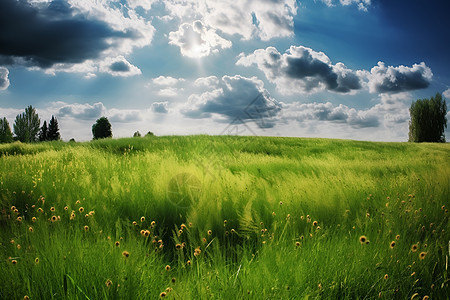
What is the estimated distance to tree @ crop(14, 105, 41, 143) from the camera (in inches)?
2195

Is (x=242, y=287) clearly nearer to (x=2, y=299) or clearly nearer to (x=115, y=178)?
(x=2, y=299)

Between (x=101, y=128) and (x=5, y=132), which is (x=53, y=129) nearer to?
(x=5, y=132)

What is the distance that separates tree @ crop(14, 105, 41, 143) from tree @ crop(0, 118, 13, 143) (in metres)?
2.63

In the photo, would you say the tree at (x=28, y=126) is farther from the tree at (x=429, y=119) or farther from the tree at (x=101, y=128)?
the tree at (x=429, y=119)

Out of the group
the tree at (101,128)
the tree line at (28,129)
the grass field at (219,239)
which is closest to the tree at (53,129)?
the tree line at (28,129)

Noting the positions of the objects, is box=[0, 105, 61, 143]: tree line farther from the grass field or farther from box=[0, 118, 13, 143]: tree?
the grass field

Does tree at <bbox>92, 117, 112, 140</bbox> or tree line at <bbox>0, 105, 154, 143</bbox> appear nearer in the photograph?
tree at <bbox>92, 117, 112, 140</bbox>

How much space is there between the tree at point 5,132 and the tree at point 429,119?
64994 millimetres

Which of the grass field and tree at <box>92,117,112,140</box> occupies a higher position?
tree at <box>92,117,112,140</box>

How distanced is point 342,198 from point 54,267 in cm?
344

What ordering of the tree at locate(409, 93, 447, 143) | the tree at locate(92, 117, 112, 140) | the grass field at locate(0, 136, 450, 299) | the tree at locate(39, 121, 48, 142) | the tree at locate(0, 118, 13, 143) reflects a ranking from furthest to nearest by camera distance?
the tree at locate(39, 121, 48, 142) < the tree at locate(0, 118, 13, 143) < the tree at locate(409, 93, 447, 143) < the tree at locate(92, 117, 112, 140) < the grass field at locate(0, 136, 450, 299)

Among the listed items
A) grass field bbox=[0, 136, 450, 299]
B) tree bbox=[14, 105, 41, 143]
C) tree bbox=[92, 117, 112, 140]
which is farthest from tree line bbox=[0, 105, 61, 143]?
grass field bbox=[0, 136, 450, 299]

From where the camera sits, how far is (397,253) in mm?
2438

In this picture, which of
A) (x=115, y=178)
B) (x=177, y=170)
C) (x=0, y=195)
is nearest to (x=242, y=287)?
(x=177, y=170)
